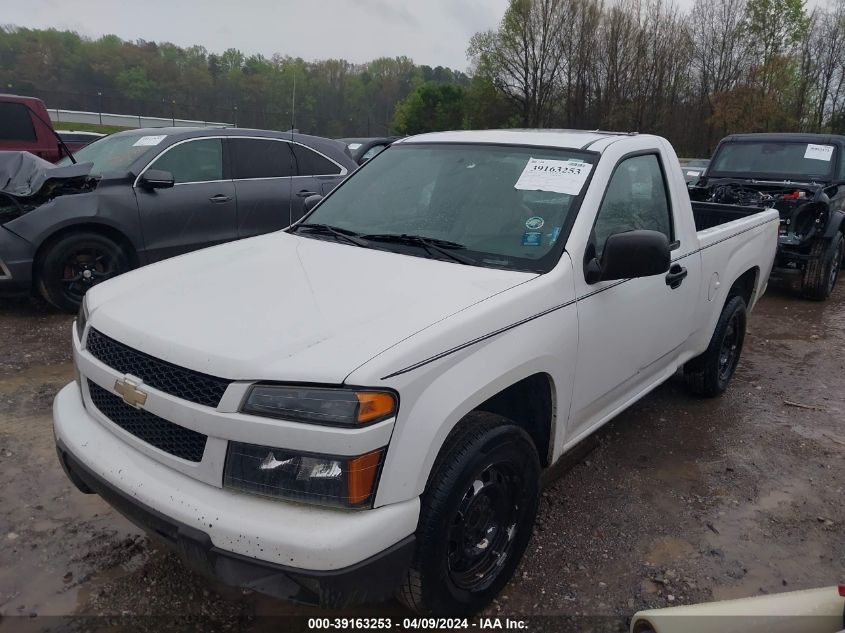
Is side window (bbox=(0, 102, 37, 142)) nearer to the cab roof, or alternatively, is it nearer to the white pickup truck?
the white pickup truck

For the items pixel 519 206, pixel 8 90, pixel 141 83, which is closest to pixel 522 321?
pixel 519 206

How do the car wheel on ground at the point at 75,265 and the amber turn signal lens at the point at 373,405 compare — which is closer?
the amber turn signal lens at the point at 373,405

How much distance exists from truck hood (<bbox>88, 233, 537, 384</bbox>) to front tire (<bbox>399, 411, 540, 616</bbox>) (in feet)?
1.51

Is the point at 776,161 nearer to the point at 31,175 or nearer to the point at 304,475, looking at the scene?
the point at 31,175

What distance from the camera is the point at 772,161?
8.80 meters

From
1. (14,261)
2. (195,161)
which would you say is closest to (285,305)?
(14,261)

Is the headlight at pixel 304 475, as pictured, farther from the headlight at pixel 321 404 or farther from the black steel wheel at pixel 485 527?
the black steel wheel at pixel 485 527

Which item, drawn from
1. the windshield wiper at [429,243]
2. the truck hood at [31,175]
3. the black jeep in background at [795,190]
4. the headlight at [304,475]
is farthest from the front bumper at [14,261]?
the black jeep in background at [795,190]

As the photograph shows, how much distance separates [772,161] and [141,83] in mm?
52978

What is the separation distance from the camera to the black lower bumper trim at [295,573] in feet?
6.12

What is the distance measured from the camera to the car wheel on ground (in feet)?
18.9

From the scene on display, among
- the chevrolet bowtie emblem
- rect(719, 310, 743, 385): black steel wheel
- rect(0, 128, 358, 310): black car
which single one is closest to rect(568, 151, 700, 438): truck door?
rect(719, 310, 743, 385): black steel wheel

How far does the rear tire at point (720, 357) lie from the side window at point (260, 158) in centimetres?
458

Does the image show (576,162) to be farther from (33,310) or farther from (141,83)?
(141,83)
